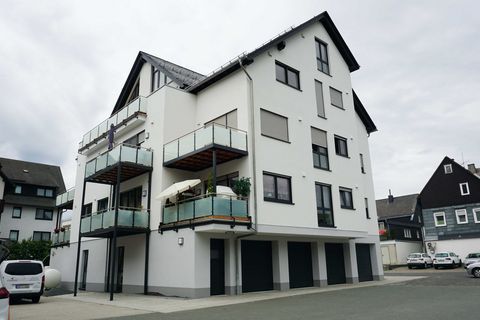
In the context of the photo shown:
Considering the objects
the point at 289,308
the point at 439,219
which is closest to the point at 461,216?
the point at 439,219

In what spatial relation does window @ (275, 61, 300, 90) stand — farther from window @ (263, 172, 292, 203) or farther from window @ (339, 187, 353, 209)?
window @ (339, 187, 353, 209)

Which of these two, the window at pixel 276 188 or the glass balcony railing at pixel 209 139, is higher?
the glass balcony railing at pixel 209 139

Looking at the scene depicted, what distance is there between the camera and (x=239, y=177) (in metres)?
17.9

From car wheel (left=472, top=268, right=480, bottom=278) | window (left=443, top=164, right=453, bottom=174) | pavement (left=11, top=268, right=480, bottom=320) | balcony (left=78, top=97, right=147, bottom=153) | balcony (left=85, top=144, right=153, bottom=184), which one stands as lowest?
pavement (left=11, top=268, right=480, bottom=320)

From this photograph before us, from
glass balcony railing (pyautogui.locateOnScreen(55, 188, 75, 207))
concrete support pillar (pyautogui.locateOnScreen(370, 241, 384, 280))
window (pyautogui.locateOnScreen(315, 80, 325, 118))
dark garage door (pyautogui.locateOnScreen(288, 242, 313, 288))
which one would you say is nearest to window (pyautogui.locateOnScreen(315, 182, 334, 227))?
dark garage door (pyautogui.locateOnScreen(288, 242, 313, 288))

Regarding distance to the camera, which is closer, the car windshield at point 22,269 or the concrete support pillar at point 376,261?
the car windshield at point 22,269

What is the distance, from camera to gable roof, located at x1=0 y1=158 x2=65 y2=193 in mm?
44312

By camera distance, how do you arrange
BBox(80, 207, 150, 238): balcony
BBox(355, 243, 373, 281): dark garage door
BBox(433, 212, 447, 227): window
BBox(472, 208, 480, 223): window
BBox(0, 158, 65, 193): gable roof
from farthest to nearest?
BBox(0, 158, 65, 193): gable roof < BBox(433, 212, 447, 227): window < BBox(472, 208, 480, 223): window < BBox(355, 243, 373, 281): dark garage door < BBox(80, 207, 150, 238): balcony

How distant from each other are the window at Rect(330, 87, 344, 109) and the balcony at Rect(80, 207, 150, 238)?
12.8 m

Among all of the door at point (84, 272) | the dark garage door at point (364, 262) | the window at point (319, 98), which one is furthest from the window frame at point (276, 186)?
the door at point (84, 272)

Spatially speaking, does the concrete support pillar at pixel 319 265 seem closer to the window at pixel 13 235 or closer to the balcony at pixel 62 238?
the balcony at pixel 62 238

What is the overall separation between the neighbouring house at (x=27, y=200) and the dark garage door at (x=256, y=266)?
28.8 metres

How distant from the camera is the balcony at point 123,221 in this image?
18562 mm

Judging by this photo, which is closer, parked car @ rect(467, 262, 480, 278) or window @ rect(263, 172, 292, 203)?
window @ rect(263, 172, 292, 203)
